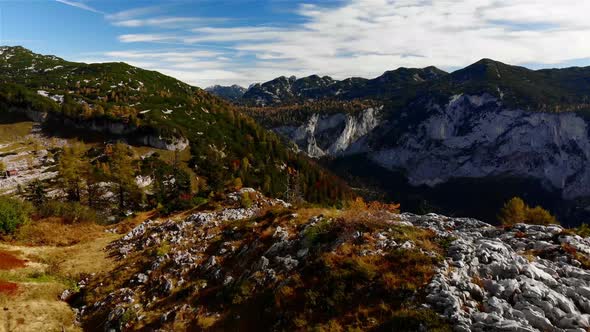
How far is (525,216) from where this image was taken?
222ft

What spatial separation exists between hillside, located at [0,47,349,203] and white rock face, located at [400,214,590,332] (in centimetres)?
7563

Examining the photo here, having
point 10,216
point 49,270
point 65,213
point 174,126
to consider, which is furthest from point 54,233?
point 174,126

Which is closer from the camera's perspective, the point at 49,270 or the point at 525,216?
the point at 49,270

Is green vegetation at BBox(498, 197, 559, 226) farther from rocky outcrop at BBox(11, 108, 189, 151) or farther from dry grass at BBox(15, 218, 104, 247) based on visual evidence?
rocky outcrop at BBox(11, 108, 189, 151)

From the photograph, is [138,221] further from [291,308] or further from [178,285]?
[291,308]

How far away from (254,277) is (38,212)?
138ft

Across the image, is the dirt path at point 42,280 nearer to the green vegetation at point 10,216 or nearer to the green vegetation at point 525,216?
the green vegetation at point 10,216

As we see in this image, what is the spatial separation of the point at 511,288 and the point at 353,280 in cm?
823

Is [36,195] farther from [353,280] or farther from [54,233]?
[353,280]

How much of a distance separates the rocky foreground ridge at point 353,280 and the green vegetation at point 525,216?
117ft

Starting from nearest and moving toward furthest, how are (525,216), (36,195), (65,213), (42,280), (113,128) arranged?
(42,280), (65,213), (525,216), (36,195), (113,128)

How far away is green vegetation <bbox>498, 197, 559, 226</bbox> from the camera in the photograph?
59516 millimetres

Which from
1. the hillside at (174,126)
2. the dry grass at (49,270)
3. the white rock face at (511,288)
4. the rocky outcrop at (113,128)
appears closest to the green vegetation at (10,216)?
the dry grass at (49,270)

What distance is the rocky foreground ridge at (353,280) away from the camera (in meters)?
17.0
